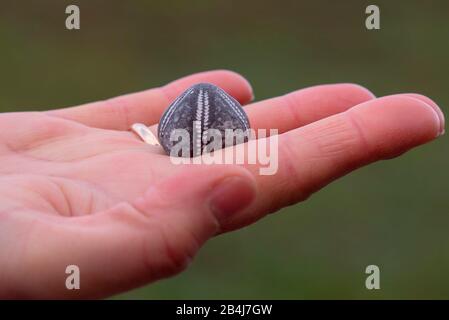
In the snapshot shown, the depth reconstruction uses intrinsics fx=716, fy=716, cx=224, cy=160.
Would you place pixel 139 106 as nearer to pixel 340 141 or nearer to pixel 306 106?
pixel 306 106

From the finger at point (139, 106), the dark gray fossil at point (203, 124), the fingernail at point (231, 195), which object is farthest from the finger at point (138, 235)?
the finger at point (139, 106)

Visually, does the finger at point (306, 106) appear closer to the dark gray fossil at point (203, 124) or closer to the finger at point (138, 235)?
the dark gray fossil at point (203, 124)

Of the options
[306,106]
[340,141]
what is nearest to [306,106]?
[306,106]

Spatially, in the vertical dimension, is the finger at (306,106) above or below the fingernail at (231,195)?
above

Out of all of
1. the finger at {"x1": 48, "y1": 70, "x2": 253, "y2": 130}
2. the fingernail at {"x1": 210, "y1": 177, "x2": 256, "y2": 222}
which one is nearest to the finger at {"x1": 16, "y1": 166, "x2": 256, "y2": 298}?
the fingernail at {"x1": 210, "y1": 177, "x2": 256, "y2": 222}

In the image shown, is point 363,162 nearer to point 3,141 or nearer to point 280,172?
point 280,172

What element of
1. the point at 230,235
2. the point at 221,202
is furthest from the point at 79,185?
the point at 230,235

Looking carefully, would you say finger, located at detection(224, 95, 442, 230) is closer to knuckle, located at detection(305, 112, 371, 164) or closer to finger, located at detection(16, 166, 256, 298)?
knuckle, located at detection(305, 112, 371, 164)
